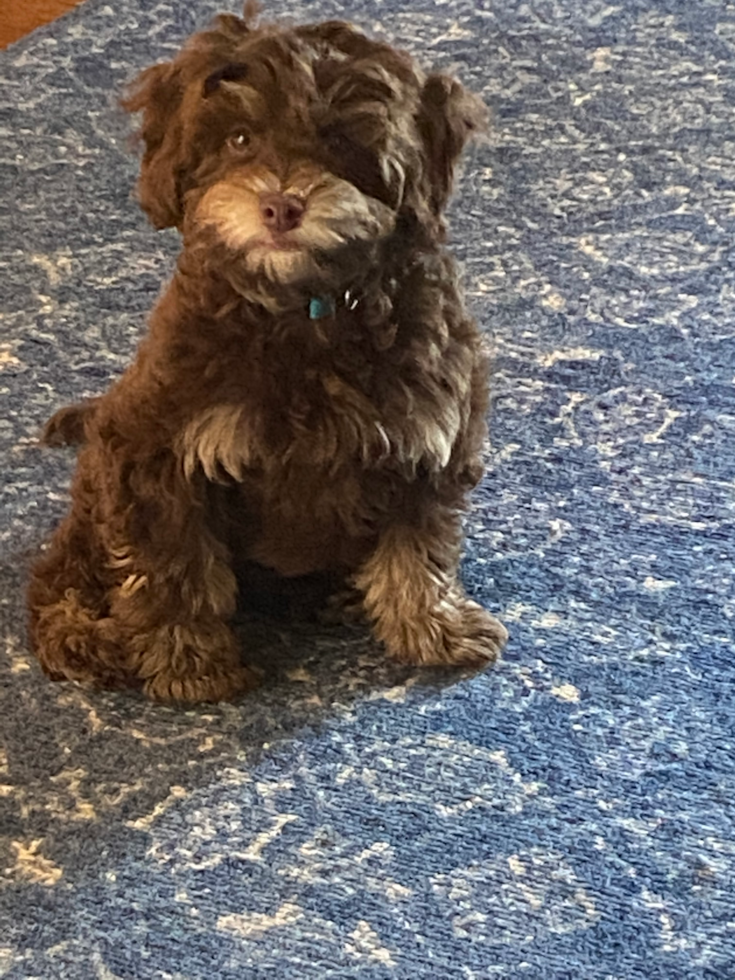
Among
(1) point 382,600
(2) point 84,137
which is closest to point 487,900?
(1) point 382,600

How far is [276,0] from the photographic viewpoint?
11.0 feet

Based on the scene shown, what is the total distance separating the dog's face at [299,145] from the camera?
136 centimetres

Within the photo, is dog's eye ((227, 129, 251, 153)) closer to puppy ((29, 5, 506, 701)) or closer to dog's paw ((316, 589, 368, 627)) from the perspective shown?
puppy ((29, 5, 506, 701))

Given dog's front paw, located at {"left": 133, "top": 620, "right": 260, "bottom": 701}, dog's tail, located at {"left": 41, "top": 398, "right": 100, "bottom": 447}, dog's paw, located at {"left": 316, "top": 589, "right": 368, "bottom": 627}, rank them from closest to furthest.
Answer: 1. dog's front paw, located at {"left": 133, "top": 620, "right": 260, "bottom": 701}
2. dog's paw, located at {"left": 316, "top": 589, "right": 368, "bottom": 627}
3. dog's tail, located at {"left": 41, "top": 398, "right": 100, "bottom": 447}

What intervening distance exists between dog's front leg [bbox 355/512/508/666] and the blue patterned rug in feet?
0.13

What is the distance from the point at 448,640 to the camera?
1812 mm

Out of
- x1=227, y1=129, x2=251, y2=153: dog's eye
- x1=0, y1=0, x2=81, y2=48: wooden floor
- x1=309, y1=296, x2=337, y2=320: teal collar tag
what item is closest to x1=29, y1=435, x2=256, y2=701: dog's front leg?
x1=309, y1=296, x2=337, y2=320: teal collar tag

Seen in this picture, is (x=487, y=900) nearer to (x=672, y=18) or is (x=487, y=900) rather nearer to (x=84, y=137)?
(x=84, y=137)

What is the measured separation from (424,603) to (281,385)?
1.38ft

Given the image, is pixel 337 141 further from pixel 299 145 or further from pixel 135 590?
pixel 135 590

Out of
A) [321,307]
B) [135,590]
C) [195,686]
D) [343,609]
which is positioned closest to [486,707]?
[343,609]

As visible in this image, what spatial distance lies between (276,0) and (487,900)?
2517mm

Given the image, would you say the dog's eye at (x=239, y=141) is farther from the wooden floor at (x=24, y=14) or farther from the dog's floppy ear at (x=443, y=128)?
the wooden floor at (x=24, y=14)

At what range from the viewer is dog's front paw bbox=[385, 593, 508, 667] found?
1801 millimetres
